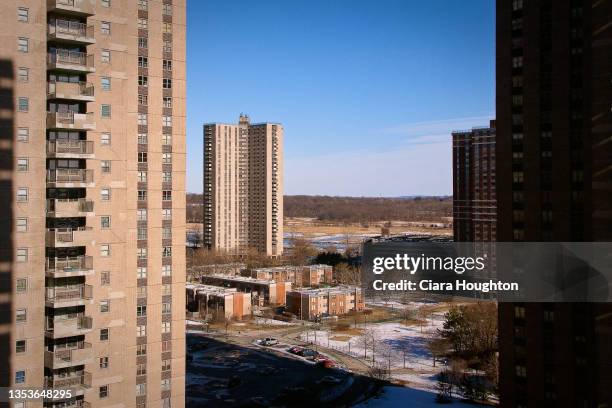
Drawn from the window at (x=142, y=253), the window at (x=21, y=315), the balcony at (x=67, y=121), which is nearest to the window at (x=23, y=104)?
the balcony at (x=67, y=121)

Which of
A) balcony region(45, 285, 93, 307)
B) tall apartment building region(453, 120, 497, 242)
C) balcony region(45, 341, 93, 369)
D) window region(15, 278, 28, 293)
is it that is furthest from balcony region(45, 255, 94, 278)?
tall apartment building region(453, 120, 497, 242)

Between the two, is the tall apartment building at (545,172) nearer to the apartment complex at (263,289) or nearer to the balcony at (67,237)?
the balcony at (67,237)

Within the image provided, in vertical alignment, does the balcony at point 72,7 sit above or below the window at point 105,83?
above

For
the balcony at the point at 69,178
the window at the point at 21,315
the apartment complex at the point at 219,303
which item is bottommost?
the apartment complex at the point at 219,303

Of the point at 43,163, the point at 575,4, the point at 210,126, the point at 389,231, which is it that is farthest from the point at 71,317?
the point at 389,231

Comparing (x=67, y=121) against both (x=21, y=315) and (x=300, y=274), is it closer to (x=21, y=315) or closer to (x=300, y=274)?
(x=21, y=315)

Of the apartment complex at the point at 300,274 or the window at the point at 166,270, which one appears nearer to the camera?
the window at the point at 166,270

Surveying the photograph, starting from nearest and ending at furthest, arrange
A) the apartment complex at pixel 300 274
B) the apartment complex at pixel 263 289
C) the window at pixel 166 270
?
the window at pixel 166 270 → the apartment complex at pixel 263 289 → the apartment complex at pixel 300 274

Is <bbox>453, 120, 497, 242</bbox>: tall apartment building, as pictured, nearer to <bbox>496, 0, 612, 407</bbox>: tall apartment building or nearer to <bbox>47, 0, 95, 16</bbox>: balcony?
<bbox>496, 0, 612, 407</bbox>: tall apartment building
